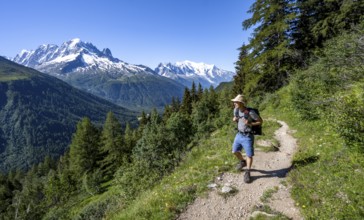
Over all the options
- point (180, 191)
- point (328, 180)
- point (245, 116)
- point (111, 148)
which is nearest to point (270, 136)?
point (245, 116)

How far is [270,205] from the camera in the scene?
8.18 meters

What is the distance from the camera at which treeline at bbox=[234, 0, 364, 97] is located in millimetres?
29203

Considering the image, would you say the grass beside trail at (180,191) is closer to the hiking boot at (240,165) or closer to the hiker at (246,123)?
the hiking boot at (240,165)

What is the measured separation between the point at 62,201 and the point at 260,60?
186 ft

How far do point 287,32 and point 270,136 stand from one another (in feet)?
67.3

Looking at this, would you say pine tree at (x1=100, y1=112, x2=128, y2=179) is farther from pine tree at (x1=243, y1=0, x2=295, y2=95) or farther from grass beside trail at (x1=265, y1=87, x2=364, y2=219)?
grass beside trail at (x1=265, y1=87, x2=364, y2=219)

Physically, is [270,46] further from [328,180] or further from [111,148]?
[111,148]

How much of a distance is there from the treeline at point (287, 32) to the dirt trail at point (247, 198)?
20.7m

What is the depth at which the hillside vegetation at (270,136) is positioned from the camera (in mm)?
7938

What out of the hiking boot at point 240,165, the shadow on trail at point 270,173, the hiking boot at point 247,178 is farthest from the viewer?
the hiking boot at point 240,165

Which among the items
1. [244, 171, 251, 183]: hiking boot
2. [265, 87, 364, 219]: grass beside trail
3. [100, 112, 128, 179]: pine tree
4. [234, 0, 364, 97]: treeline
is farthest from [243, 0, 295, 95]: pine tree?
[100, 112, 128, 179]: pine tree

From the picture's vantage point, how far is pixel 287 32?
3150 cm

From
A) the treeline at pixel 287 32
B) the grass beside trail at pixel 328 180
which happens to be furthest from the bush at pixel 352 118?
the treeline at pixel 287 32

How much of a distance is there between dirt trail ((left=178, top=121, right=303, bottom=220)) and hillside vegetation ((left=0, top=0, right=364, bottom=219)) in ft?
1.26
